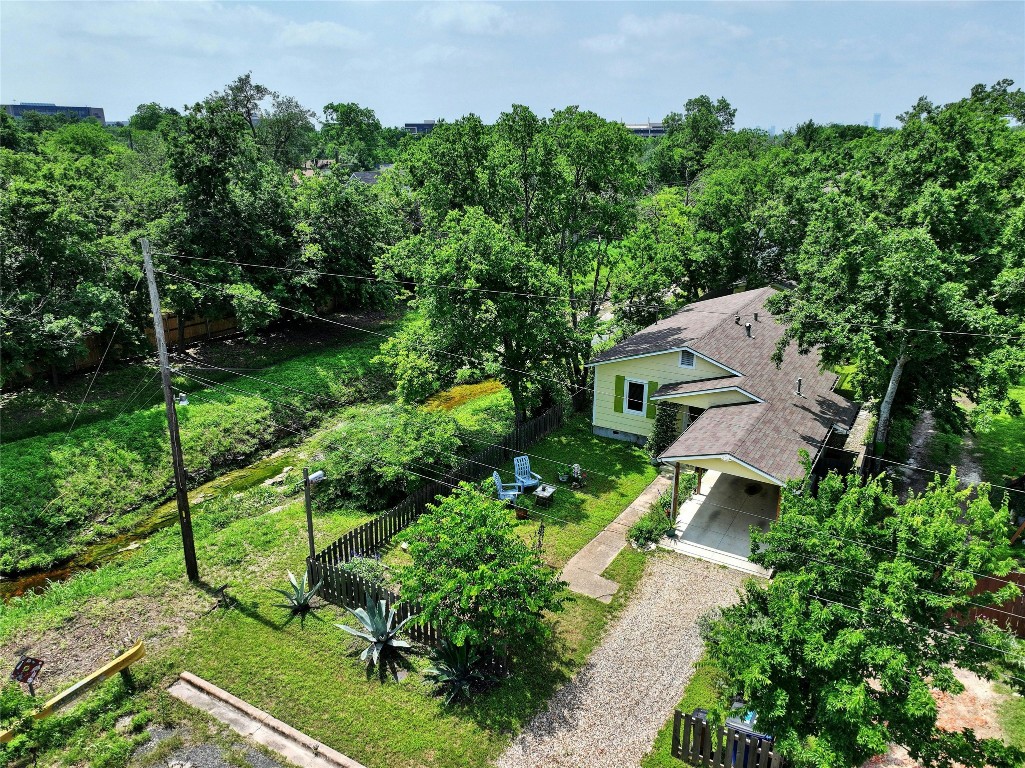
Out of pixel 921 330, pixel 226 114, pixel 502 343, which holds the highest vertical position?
pixel 226 114

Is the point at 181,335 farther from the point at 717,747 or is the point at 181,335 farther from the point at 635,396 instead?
the point at 717,747

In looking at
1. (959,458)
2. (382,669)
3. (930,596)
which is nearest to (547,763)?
(382,669)

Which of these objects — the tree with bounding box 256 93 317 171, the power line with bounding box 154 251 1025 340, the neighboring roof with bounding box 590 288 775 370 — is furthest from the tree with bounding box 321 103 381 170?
the neighboring roof with bounding box 590 288 775 370

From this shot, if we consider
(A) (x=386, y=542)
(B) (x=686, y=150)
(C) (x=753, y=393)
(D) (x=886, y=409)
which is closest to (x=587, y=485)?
(C) (x=753, y=393)

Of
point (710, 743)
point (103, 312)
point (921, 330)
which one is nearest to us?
point (710, 743)

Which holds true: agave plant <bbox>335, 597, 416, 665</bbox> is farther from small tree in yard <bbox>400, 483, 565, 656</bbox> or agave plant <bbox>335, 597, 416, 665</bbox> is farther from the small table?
the small table

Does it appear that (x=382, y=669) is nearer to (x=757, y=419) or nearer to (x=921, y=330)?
(x=757, y=419)

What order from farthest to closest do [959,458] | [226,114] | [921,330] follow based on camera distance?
[226,114] → [959,458] → [921,330]
